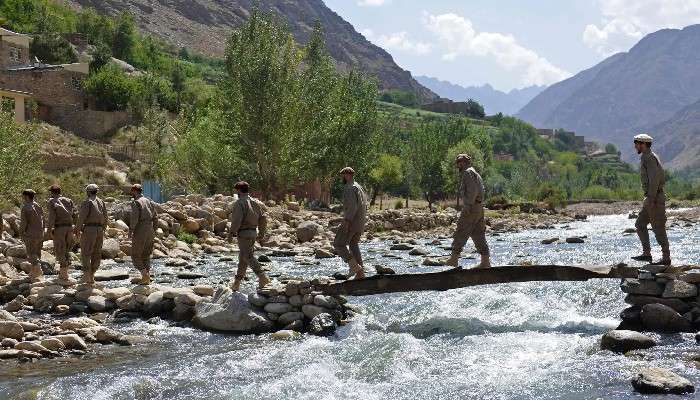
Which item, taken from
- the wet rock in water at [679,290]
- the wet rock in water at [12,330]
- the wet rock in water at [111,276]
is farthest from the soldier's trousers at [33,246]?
the wet rock in water at [679,290]

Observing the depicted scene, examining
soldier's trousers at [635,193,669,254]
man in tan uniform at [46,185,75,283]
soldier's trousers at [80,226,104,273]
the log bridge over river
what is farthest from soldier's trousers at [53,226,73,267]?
soldier's trousers at [635,193,669,254]

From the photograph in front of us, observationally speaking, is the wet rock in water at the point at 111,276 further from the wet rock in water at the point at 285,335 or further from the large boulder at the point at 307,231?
the large boulder at the point at 307,231

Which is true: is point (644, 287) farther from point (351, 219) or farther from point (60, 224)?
point (60, 224)

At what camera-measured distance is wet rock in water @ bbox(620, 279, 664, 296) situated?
13.1 metres

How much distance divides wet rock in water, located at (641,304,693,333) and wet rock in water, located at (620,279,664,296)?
26 centimetres

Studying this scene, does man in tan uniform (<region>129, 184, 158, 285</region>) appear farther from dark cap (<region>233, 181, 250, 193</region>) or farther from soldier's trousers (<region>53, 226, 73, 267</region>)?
dark cap (<region>233, 181, 250, 193</region>)

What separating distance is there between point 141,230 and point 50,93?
6421 centimetres

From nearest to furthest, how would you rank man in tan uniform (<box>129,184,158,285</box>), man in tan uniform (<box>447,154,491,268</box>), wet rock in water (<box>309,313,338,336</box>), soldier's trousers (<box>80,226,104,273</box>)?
wet rock in water (<box>309,313,338,336</box>), man in tan uniform (<box>447,154,491,268</box>), man in tan uniform (<box>129,184,158,285</box>), soldier's trousers (<box>80,226,104,273</box>)

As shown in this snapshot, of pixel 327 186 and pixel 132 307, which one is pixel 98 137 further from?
pixel 132 307

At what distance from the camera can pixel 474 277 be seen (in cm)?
1420

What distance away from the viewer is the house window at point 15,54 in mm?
74938

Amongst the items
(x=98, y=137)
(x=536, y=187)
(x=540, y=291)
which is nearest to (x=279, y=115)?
(x=540, y=291)

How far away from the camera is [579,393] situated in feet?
32.3

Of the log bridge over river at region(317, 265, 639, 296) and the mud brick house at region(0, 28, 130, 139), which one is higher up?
the mud brick house at region(0, 28, 130, 139)
